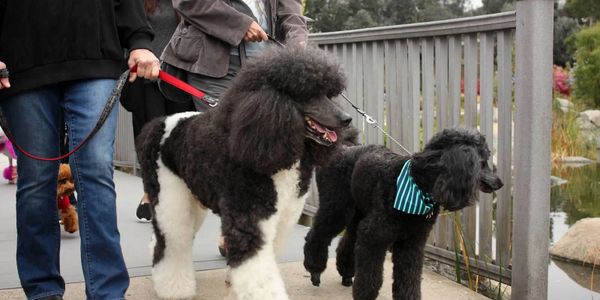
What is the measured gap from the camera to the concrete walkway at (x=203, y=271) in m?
4.16

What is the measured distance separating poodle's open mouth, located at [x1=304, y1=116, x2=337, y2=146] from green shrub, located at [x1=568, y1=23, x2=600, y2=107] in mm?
11113

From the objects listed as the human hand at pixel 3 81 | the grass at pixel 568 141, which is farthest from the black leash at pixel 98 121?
the grass at pixel 568 141

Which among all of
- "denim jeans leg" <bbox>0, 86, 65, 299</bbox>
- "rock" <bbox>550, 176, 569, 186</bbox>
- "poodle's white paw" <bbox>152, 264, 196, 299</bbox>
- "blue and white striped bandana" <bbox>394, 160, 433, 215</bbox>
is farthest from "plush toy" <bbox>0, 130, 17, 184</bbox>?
"rock" <bbox>550, 176, 569, 186</bbox>

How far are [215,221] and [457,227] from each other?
7.42ft

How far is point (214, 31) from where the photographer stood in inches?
157

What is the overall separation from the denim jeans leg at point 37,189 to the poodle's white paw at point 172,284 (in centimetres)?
54

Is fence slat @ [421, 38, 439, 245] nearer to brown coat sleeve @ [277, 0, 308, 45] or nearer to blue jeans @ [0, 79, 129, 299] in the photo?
brown coat sleeve @ [277, 0, 308, 45]

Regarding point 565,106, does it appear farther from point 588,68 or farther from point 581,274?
point 581,274

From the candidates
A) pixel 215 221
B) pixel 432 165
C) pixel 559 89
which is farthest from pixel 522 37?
pixel 559 89

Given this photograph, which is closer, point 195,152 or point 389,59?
point 195,152

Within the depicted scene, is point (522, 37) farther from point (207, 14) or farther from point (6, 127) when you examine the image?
point (6, 127)

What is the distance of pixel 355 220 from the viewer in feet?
14.0

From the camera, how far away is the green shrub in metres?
13.0

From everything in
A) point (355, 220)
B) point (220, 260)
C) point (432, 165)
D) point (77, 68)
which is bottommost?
point (220, 260)
